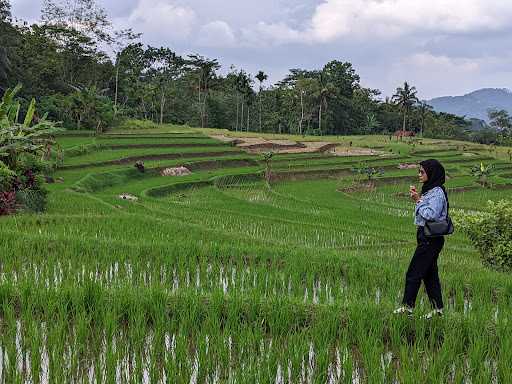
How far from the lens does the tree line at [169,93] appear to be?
96.3 feet

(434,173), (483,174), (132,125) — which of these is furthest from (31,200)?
(132,125)

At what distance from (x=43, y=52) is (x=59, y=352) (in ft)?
116

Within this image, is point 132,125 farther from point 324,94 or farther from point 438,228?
point 438,228

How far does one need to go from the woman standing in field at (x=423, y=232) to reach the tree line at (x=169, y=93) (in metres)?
25.5

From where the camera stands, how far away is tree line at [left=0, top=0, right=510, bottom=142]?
29.4m

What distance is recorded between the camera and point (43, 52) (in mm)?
35062

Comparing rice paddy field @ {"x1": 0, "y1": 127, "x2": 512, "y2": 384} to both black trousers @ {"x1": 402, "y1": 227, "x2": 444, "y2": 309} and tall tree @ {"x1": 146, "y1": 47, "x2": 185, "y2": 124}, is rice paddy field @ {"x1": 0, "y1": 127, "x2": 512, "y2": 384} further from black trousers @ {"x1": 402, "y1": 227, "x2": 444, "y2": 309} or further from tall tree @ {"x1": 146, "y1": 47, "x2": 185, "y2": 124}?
tall tree @ {"x1": 146, "y1": 47, "x2": 185, "y2": 124}

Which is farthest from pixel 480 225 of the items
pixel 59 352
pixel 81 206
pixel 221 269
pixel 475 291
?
pixel 81 206

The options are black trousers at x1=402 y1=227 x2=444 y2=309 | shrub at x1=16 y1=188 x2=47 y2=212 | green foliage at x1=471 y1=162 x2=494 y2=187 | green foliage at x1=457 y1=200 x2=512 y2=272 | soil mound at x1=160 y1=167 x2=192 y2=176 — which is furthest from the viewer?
green foliage at x1=471 y1=162 x2=494 y2=187

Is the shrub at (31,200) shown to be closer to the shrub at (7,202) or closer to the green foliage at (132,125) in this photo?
the shrub at (7,202)

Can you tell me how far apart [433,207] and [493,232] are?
4.24 meters

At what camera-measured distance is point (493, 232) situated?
794 centimetres

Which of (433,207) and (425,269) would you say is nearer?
(433,207)

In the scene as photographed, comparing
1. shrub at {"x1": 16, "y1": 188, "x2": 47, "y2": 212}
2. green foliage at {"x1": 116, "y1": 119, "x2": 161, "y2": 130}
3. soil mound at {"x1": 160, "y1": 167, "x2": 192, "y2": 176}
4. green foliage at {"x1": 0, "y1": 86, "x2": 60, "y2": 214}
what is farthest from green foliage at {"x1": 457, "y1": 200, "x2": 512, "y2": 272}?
green foliage at {"x1": 116, "y1": 119, "x2": 161, "y2": 130}
